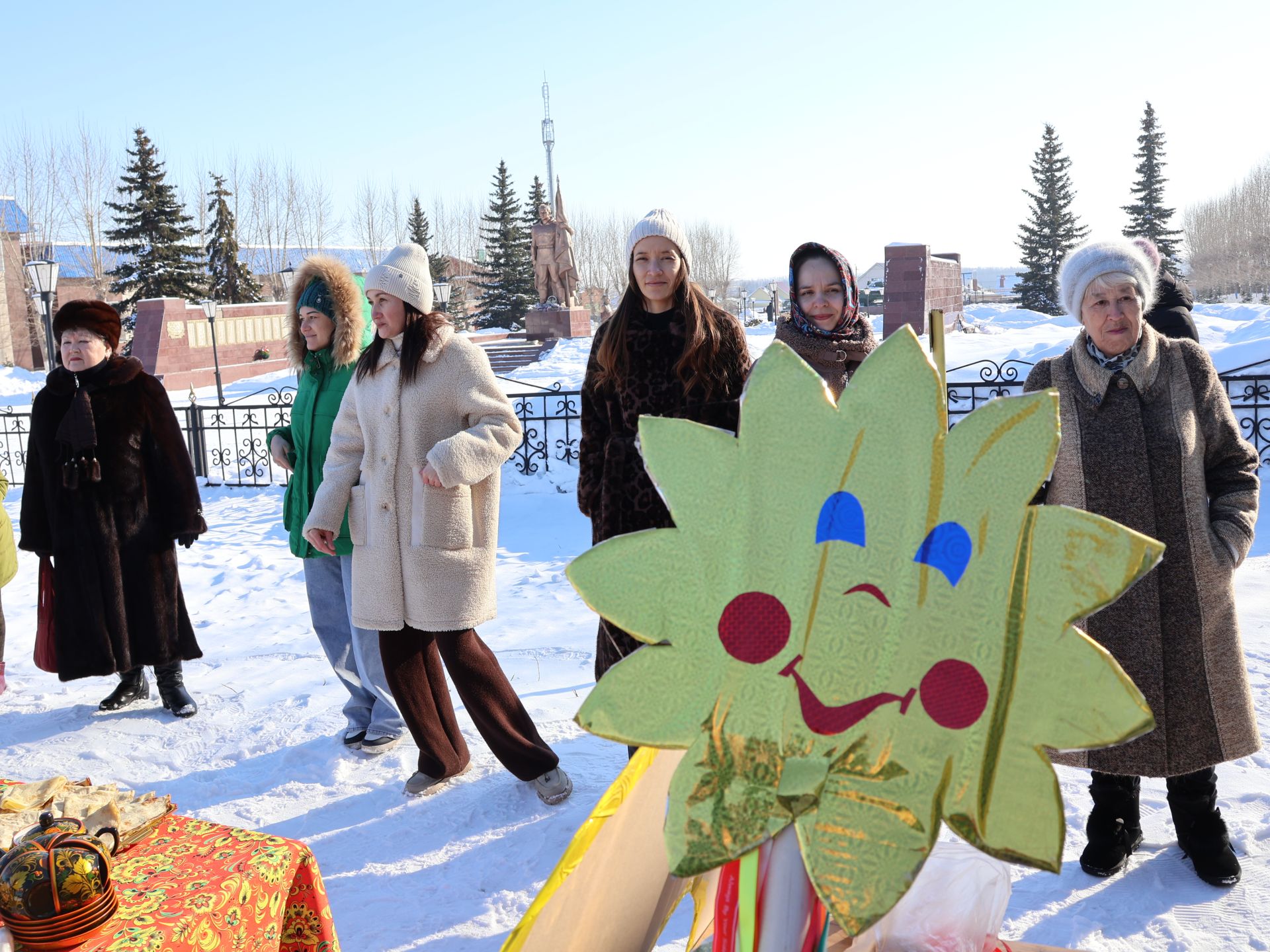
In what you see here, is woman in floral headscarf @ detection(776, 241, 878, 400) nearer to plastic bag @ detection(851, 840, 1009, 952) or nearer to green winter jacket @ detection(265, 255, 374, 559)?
plastic bag @ detection(851, 840, 1009, 952)

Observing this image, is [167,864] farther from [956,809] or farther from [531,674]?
[531,674]

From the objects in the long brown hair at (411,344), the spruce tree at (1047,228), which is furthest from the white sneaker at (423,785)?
the spruce tree at (1047,228)

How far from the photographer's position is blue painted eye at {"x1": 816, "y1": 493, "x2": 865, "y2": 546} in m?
1.04

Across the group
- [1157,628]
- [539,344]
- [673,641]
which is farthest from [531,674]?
[539,344]

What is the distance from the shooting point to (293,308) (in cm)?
393

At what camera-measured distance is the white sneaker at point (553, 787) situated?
3355mm

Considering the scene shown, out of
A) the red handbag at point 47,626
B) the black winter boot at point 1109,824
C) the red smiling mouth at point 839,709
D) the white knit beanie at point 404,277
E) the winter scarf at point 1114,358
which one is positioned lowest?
the black winter boot at point 1109,824

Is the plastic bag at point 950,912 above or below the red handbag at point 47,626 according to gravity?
above

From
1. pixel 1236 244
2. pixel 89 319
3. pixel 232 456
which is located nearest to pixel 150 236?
pixel 232 456

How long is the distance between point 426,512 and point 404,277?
807 millimetres

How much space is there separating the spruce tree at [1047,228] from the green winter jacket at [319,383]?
37.0 m

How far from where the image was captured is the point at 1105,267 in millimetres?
2439

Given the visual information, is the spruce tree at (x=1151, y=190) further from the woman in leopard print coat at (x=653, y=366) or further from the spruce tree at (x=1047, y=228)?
the woman in leopard print coat at (x=653, y=366)

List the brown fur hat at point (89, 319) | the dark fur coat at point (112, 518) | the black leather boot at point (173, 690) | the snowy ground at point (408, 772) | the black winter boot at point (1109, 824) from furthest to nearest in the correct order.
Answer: the black leather boot at point (173, 690), the dark fur coat at point (112, 518), the brown fur hat at point (89, 319), the black winter boot at point (1109, 824), the snowy ground at point (408, 772)
